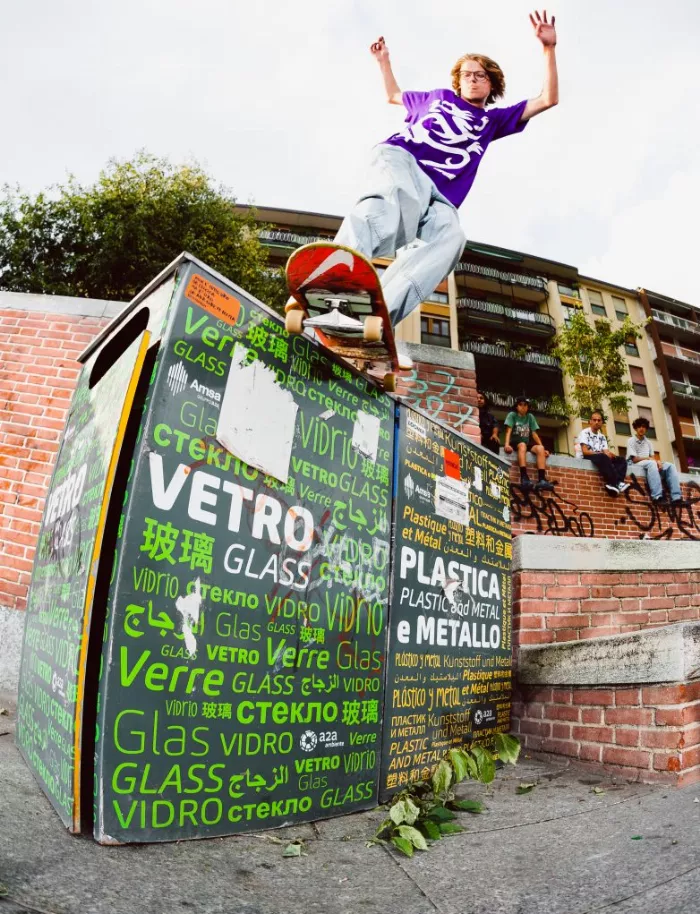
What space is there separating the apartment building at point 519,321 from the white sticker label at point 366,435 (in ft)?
90.6

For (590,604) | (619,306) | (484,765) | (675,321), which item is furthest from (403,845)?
(675,321)

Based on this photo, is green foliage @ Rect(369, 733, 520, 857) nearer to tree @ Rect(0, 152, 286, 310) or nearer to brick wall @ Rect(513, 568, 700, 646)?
brick wall @ Rect(513, 568, 700, 646)

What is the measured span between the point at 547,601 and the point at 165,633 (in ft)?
7.88

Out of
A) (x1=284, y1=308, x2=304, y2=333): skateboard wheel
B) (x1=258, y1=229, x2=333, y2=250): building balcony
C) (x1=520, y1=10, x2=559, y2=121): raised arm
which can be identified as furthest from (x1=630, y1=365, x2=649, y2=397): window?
(x1=284, y1=308, x2=304, y2=333): skateboard wheel

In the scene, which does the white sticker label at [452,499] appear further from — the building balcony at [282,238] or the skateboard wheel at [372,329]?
the building balcony at [282,238]

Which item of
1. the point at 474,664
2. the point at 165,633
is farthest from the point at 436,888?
the point at 474,664

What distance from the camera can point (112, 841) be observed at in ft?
4.57

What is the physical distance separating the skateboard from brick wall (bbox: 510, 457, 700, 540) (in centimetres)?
572

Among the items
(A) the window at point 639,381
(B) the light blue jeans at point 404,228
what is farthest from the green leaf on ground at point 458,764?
(A) the window at point 639,381

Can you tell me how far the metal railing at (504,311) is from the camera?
32344mm

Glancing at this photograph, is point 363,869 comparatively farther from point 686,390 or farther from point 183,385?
point 686,390

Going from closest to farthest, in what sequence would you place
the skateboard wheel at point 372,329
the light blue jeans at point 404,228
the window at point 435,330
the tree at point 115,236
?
the skateboard wheel at point 372,329 → the light blue jeans at point 404,228 → the tree at point 115,236 → the window at point 435,330

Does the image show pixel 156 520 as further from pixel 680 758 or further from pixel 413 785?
pixel 680 758

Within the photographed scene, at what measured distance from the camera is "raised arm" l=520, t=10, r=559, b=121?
342 cm
